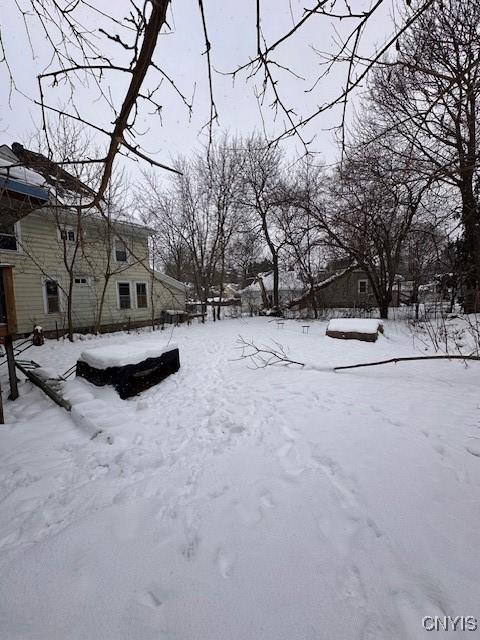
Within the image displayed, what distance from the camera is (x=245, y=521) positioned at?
1.82 meters

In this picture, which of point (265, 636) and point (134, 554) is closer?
point (265, 636)

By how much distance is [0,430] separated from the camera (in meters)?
3.19

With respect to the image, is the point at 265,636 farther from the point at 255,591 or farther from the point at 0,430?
the point at 0,430

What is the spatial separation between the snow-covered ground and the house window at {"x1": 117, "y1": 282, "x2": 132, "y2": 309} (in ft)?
34.9

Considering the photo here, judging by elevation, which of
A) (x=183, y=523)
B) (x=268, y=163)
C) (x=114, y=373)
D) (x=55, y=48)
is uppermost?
(x=268, y=163)

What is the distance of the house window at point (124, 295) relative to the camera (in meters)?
13.7

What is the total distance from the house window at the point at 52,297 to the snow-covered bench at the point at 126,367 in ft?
28.0

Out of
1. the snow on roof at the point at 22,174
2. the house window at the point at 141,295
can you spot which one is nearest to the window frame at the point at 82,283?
the house window at the point at 141,295

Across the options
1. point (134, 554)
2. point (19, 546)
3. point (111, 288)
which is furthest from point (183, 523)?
point (111, 288)

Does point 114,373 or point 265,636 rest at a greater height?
point 114,373

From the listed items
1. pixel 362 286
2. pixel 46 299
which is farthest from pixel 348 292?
pixel 46 299

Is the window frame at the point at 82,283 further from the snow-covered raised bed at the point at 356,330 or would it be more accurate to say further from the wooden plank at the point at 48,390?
the snow-covered raised bed at the point at 356,330

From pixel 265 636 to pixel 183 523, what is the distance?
2.81 ft

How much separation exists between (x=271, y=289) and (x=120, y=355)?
78.6 ft
